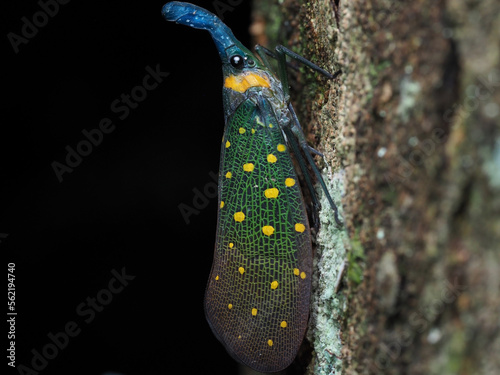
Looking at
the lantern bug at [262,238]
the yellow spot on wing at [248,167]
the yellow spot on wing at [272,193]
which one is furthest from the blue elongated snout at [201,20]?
the yellow spot on wing at [272,193]

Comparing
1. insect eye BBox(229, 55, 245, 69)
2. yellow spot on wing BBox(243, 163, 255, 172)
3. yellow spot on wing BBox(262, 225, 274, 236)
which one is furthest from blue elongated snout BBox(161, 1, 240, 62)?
yellow spot on wing BBox(262, 225, 274, 236)

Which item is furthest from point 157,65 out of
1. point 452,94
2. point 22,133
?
point 452,94

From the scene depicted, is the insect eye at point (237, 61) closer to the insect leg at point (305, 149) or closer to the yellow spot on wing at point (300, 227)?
the insect leg at point (305, 149)

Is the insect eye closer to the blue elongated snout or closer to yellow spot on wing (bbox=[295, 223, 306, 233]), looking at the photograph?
the blue elongated snout

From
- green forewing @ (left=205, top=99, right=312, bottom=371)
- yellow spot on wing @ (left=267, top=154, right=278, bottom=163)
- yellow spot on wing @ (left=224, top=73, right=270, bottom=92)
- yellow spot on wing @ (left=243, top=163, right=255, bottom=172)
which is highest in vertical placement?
yellow spot on wing @ (left=224, top=73, right=270, bottom=92)

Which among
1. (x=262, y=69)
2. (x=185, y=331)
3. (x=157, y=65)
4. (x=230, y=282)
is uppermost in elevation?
(x=157, y=65)

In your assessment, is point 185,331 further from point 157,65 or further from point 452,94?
point 452,94
